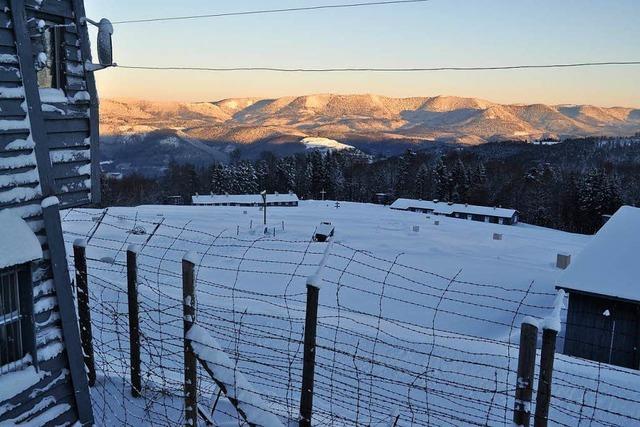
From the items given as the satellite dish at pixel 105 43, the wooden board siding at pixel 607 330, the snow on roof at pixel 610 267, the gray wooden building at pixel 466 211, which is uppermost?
the satellite dish at pixel 105 43

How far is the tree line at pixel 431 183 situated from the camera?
62.1 m

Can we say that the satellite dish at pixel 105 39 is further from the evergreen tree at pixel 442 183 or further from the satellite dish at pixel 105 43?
the evergreen tree at pixel 442 183

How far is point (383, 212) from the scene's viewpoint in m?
53.8

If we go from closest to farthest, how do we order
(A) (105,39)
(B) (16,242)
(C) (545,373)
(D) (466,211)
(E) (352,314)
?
(C) (545,373) < (B) (16,242) < (A) (105,39) < (E) (352,314) < (D) (466,211)

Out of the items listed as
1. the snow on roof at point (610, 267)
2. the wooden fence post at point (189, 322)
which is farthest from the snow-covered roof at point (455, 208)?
the wooden fence post at point (189, 322)

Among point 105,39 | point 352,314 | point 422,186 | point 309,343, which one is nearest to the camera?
point 309,343

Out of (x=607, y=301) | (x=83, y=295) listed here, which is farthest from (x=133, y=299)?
(x=607, y=301)

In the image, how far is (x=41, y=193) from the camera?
15.4 feet

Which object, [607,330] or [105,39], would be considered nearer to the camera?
[105,39]

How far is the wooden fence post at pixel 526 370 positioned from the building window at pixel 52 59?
4.82 metres

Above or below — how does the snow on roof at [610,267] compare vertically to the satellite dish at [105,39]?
below

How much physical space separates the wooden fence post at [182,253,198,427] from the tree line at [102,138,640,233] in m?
61.7

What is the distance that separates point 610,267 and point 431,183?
227 feet

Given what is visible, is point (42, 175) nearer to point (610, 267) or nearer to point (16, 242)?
point (16, 242)
